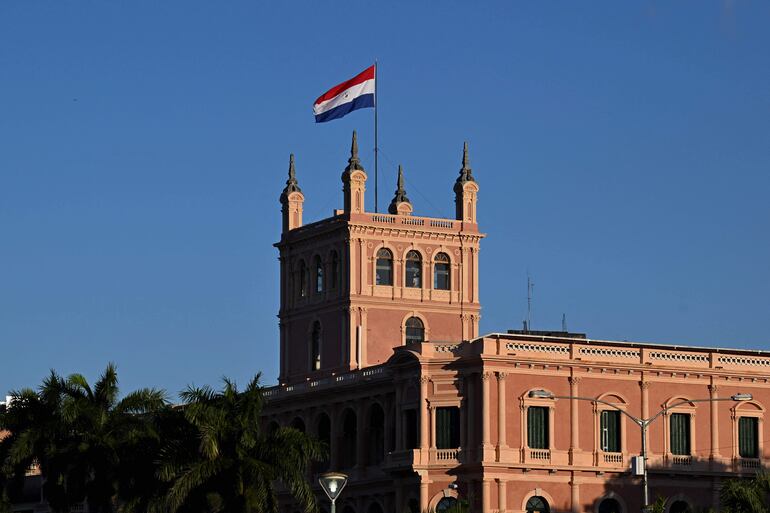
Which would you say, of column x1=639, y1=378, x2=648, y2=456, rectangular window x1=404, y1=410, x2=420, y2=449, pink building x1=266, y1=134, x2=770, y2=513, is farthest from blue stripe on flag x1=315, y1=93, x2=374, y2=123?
column x1=639, y1=378, x2=648, y2=456

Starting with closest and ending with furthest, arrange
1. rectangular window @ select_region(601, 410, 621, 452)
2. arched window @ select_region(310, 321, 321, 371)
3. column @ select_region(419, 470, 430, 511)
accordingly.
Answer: column @ select_region(419, 470, 430, 511), rectangular window @ select_region(601, 410, 621, 452), arched window @ select_region(310, 321, 321, 371)

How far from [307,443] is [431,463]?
22.6 metres

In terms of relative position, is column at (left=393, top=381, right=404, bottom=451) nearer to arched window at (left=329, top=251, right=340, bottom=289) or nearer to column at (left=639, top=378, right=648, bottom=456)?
column at (left=639, top=378, right=648, bottom=456)

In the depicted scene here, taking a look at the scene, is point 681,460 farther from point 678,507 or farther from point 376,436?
point 376,436

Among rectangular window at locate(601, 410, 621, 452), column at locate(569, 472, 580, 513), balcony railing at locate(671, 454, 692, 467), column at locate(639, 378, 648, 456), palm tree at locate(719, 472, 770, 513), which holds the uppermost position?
column at locate(639, 378, 648, 456)

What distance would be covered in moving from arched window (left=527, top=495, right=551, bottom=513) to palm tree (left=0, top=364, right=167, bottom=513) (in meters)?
22.9

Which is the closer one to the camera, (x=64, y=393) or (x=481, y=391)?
(x=64, y=393)

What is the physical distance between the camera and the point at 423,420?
10706 centimetres

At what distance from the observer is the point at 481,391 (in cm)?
10569

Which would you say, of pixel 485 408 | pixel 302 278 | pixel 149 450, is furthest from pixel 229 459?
pixel 302 278

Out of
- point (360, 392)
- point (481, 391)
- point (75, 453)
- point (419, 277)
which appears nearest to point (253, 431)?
point (75, 453)

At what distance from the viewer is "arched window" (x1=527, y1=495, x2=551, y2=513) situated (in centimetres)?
10638

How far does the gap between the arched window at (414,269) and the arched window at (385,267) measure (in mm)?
1196

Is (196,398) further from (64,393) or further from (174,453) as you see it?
(64,393)
